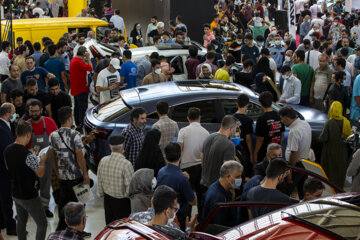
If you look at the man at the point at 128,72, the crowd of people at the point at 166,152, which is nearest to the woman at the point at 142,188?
the crowd of people at the point at 166,152

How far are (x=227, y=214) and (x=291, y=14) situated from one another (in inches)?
526

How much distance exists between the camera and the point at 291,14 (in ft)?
57.8

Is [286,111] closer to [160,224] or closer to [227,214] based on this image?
[227,214]

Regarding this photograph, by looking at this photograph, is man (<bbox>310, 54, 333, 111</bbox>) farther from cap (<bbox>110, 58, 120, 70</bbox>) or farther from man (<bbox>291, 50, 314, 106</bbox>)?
cap (<bbox>110, 58, 120, 70</bbox>)

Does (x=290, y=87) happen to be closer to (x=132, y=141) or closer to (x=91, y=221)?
(x=132, y=141)

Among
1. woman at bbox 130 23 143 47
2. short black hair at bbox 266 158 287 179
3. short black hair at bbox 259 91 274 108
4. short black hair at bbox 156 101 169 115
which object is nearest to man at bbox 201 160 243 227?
short black hair at bbox 266 158 287 179

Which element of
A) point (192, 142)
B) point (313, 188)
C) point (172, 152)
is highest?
point (172, 152)

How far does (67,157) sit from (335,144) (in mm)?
3966

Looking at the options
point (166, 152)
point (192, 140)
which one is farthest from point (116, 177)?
point (192, 140)

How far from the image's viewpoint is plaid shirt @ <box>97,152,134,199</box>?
619 cm

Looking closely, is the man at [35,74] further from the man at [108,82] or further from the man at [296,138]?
the man at [296,138]

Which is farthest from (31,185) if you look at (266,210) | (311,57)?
(311,57)

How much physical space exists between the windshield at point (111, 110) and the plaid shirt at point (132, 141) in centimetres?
110

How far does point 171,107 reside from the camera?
27.6ft
